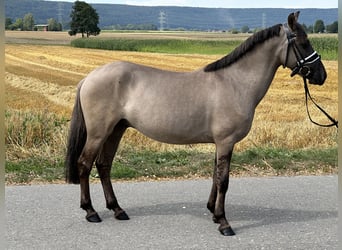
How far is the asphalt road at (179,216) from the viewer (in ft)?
15.3

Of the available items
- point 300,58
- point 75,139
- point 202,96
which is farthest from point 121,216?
point 300,58

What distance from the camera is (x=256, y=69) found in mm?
5199

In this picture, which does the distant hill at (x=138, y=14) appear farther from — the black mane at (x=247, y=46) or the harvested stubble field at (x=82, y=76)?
the black mane at (x=247, y=46)

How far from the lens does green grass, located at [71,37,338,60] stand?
1574 cm

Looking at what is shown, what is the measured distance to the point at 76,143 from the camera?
215 inches

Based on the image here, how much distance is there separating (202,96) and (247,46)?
62cm

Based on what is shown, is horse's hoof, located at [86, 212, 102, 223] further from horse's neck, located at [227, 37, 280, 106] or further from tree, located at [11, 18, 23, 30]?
tree, located at [11, 18, 23, 30]

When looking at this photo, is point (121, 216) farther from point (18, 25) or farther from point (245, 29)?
point (18, 25)

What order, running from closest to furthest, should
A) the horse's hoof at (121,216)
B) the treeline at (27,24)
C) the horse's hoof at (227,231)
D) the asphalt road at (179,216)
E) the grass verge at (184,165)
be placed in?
the asphalt road at (179,216)
the horse's hoof at (227,231)
the horse's hoof at (121,216)
the grass verge at (184,165)
the treeline at (27,24)

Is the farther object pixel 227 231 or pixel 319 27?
pixel 319 27

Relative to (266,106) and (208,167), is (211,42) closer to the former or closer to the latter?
(266,106)

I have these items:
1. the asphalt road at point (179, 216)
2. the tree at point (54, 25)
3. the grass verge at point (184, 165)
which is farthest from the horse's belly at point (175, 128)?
the tree at point (54, 25)

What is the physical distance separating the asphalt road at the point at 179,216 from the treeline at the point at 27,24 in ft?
27.8

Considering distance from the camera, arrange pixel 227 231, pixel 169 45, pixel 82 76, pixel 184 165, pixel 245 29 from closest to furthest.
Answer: pixel 227 231 < pixel 184 165 < pixel 245 29 < pixel 82 76 < pixel 169 45
